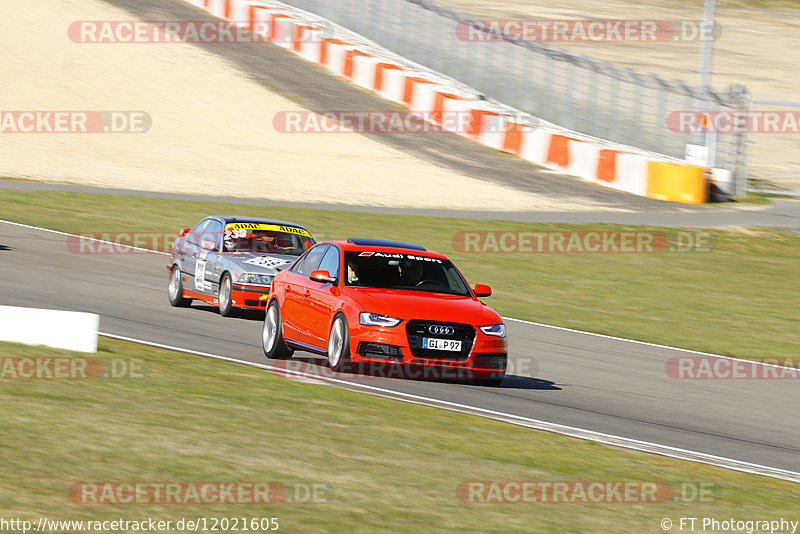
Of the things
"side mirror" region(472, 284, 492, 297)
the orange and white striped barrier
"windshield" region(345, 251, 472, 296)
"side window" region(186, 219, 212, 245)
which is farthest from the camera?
the orange and white striped barrier

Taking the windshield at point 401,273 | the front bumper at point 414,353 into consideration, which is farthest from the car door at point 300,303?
the front bumper at point 414,353

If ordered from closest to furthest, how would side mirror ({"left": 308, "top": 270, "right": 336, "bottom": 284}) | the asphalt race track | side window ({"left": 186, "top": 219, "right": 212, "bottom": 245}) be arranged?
the asphalt race track
side mirror ({"left": 308, "top": 270, "right": 336, "bottom": 284})
side window ({"left": 186, "top": 219, "right": 212, "bottom": 245})

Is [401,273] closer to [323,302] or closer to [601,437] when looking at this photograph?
[323,302]

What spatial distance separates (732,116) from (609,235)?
7.29 meters

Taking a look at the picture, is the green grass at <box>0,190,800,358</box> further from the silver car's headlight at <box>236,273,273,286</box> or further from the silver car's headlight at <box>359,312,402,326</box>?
the silver car's headlight at <box>359,312,402,326</box>

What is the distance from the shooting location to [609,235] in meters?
24.4

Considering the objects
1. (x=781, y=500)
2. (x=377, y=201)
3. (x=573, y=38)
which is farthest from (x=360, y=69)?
(x=781, y=500)

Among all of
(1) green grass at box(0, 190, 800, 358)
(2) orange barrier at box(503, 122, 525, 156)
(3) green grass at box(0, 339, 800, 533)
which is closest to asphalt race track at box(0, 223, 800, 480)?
(3) green grass at box(0, 339, 800, 533)

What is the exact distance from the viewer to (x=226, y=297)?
15719 millimetres

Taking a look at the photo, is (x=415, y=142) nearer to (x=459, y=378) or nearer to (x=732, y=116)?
(x=732, y=116)

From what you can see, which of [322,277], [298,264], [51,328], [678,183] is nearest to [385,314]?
[322,277]

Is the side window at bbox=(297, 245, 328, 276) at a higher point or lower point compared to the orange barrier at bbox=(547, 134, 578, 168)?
lower

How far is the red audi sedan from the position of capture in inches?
451

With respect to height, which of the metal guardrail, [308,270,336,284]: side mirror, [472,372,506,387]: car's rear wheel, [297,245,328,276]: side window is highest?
the metal guardrail
